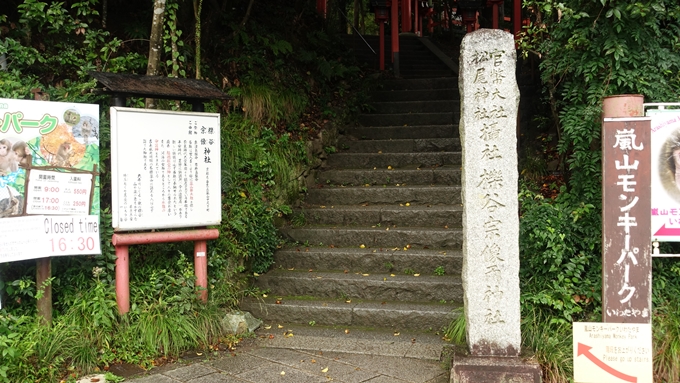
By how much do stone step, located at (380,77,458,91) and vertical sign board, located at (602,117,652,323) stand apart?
584 centimetres

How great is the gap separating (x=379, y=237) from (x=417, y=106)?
3469 millimetres

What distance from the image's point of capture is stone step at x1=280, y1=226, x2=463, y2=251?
23.2ft

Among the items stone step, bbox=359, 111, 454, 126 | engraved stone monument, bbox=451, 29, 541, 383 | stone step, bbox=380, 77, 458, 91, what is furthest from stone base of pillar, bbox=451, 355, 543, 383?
stone step, bbox=380, 77, 458, 91

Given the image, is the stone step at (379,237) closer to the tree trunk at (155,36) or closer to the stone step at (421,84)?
the tree trunk at (155,36)

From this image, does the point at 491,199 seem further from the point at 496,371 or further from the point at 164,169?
the point at 164,169

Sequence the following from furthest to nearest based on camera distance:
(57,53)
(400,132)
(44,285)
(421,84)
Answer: (421,84), (400,132), (57,53), (44,285)

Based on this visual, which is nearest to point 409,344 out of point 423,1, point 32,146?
point 32,146

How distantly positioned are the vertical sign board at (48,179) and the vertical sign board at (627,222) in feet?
14.1

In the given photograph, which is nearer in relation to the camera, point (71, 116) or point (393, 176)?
point (71, 116)

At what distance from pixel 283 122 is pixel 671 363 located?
5.71m

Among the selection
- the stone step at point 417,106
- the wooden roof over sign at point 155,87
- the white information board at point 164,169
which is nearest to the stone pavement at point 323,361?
the white information board at point 164,169

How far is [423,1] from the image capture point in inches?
884

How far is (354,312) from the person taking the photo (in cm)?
625

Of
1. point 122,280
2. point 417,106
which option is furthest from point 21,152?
point 417,106
